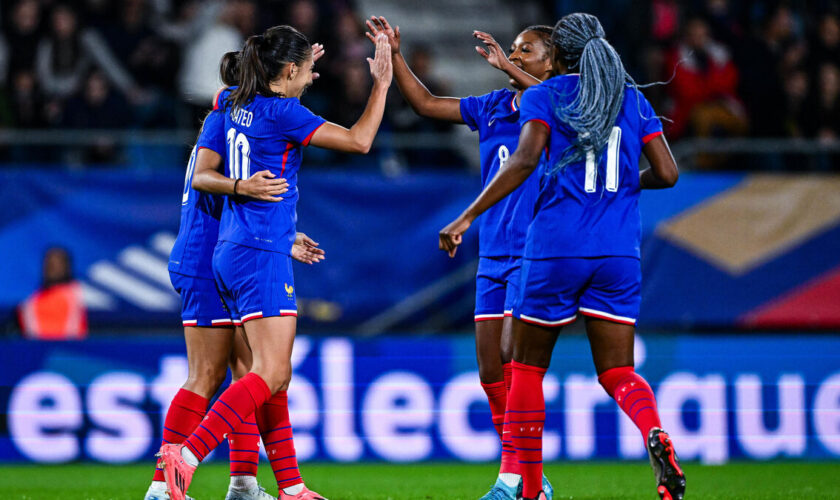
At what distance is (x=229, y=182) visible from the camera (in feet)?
17.8

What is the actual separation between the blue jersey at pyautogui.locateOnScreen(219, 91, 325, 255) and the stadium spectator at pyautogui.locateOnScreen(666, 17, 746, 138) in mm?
6972

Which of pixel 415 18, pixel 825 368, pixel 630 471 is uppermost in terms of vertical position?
pixel 415 18

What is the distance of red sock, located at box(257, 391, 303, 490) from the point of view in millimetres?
→ 5734

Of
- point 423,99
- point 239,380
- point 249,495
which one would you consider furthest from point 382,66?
point 249,495

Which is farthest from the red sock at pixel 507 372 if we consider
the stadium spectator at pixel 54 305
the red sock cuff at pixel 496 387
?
the stadium spectator at pixel 54 305

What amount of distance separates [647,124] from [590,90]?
34 centimetres

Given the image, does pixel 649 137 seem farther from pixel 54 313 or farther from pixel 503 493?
pixel 54 313

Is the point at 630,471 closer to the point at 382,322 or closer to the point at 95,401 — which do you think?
the point at 382,322

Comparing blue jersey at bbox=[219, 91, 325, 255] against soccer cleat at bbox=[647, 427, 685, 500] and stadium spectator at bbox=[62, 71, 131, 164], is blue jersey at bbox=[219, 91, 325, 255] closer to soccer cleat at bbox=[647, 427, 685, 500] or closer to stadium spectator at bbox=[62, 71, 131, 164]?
soccer cleat at bbox=[647, 427, 685, 500]

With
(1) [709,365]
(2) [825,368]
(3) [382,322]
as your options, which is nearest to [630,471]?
(1) [709,365]

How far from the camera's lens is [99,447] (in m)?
8.76

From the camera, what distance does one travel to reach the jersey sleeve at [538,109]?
515cm

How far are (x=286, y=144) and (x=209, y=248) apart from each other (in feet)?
2.29

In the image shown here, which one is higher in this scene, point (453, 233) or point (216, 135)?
point (216, 135)
